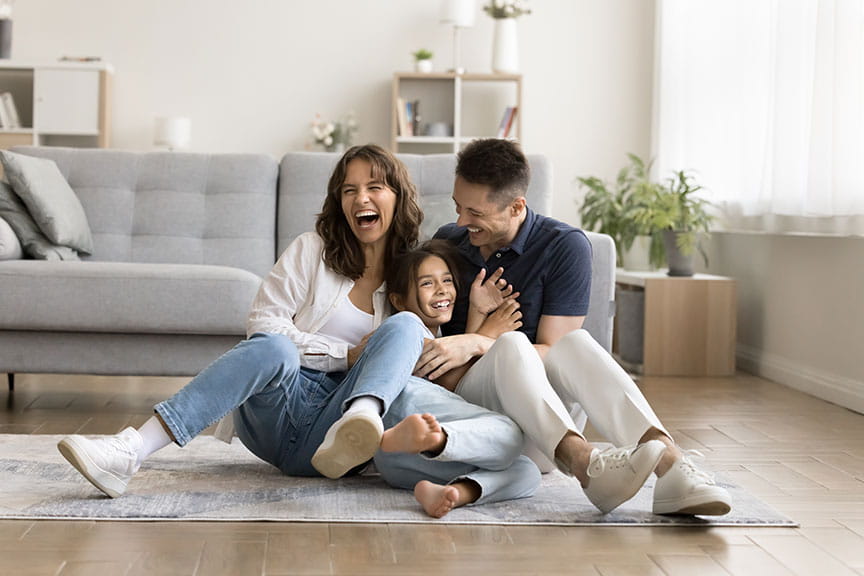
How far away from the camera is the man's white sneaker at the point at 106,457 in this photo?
84.7 inches

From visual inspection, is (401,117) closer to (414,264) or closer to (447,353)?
(414,264)

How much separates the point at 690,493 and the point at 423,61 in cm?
457

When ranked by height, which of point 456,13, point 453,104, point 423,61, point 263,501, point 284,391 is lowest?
point 263,501

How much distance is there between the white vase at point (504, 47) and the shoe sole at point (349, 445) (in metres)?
4.52

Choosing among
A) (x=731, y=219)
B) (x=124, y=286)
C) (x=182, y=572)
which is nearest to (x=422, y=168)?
(x=124, y=286)

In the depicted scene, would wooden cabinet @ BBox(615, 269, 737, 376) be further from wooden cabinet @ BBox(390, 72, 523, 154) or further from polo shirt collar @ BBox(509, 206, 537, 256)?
polo shirt collar @ BBox(509, 206, 537, 256)

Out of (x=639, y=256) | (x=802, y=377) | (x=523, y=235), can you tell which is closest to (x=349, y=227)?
(x=523, y=235)

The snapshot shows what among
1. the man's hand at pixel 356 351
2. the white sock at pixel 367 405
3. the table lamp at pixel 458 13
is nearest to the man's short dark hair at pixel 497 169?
the man's hand at pixel 356 351

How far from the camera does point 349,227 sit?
8.66ft

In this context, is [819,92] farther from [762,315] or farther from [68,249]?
[68,249]

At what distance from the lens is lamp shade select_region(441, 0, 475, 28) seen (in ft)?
20.6

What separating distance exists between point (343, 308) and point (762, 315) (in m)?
3.00

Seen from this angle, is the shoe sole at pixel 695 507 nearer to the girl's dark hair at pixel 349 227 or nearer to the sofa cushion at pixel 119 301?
the girl's dark hair at pixel 349 227

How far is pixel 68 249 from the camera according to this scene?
157 inches
